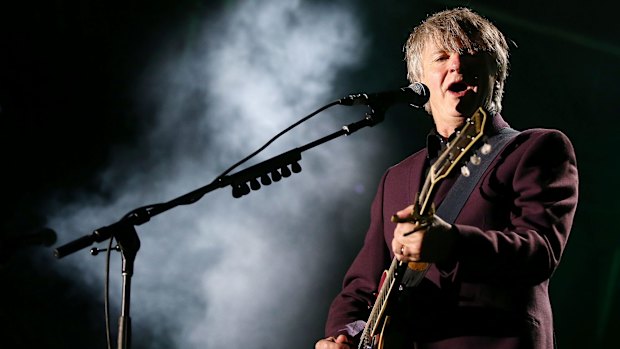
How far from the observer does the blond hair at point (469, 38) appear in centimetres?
257

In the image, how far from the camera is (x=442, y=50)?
2605 mm

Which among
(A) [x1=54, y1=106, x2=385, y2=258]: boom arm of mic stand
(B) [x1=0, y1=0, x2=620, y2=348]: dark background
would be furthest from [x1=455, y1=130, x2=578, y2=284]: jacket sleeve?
(B) [x1=0, y1=0, x2=620, y2=348]: dark background

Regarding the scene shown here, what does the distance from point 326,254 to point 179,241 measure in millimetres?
1106

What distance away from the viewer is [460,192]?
223cm

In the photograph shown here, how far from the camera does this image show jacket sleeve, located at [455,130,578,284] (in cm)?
184

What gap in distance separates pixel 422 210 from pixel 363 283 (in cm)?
98

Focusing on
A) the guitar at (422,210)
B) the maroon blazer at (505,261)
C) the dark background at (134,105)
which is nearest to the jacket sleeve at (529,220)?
the maroon blazer at (505,261)

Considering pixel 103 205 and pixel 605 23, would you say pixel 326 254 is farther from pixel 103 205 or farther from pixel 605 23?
pixel 605 23

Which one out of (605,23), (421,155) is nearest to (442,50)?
(421,155)

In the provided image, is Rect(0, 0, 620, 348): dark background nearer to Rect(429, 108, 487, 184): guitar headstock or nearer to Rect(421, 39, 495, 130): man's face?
Rect(421, 39, 495, 130): man's face

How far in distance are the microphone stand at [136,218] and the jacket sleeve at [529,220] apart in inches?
22.7

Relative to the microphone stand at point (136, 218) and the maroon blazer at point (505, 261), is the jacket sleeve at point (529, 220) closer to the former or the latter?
the maroon blazer at point (505, 261)

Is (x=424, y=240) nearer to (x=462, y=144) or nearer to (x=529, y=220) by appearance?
(x=462, y=144)

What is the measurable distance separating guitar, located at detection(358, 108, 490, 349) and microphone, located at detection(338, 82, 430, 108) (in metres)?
0.32
